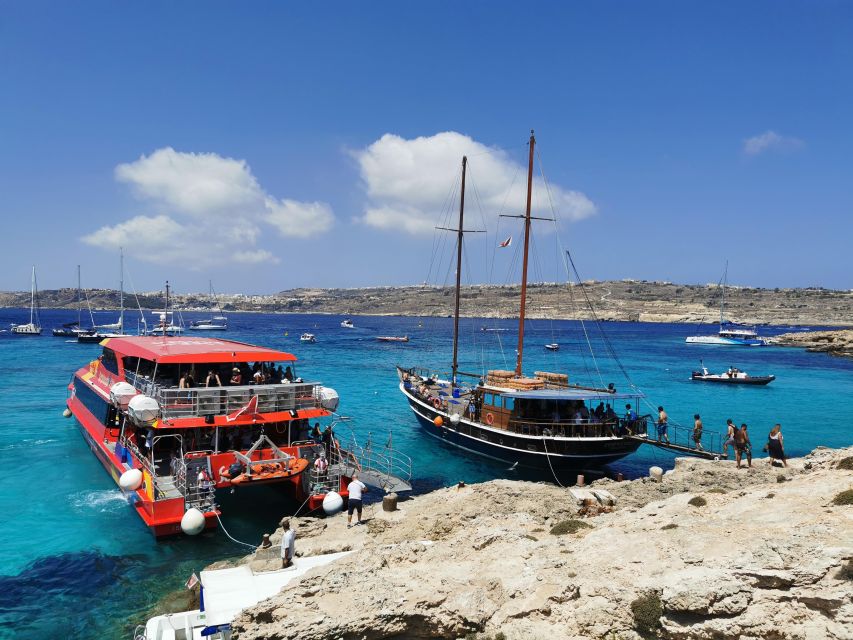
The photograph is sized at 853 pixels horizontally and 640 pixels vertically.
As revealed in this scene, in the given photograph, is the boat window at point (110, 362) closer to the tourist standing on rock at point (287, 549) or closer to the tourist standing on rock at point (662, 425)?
the tourist standing on rock at point (287, 549)

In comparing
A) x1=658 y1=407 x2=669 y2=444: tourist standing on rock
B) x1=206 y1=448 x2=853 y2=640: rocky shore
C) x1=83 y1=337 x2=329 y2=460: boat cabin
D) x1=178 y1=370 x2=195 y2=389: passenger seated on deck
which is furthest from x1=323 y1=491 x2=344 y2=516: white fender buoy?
x1=658 y1=407 x2=669 y2=444: tourist standing on rock

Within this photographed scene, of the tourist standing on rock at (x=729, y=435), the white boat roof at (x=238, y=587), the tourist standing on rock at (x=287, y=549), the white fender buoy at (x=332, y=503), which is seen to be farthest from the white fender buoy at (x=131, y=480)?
the tourist standing on rock at (x=729, y=435)

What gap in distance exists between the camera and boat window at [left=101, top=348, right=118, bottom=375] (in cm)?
2569

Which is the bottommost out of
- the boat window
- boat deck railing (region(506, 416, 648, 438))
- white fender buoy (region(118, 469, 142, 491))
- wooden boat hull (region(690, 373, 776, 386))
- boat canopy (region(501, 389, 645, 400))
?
wooden boat hull (region(690, 373, 776, 386))

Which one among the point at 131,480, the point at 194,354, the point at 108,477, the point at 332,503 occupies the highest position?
the point at 194,354

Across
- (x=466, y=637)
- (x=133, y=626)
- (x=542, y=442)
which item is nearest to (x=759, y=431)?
(x=542, y=442)

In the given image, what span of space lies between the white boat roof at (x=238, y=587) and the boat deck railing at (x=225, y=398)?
701 centimetres

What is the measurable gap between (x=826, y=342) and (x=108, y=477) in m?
114

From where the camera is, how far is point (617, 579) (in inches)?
377

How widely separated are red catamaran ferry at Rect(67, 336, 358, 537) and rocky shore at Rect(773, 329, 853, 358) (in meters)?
95.9

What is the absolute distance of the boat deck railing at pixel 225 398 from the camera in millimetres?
18688

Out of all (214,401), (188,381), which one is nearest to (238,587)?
(214,401)

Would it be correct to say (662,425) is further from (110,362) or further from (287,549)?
(110,362)

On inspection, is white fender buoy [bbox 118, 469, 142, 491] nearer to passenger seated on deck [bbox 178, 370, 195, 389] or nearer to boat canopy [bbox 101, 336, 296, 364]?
passenger seated on deck [bbox 178, 370, 195, 389]
